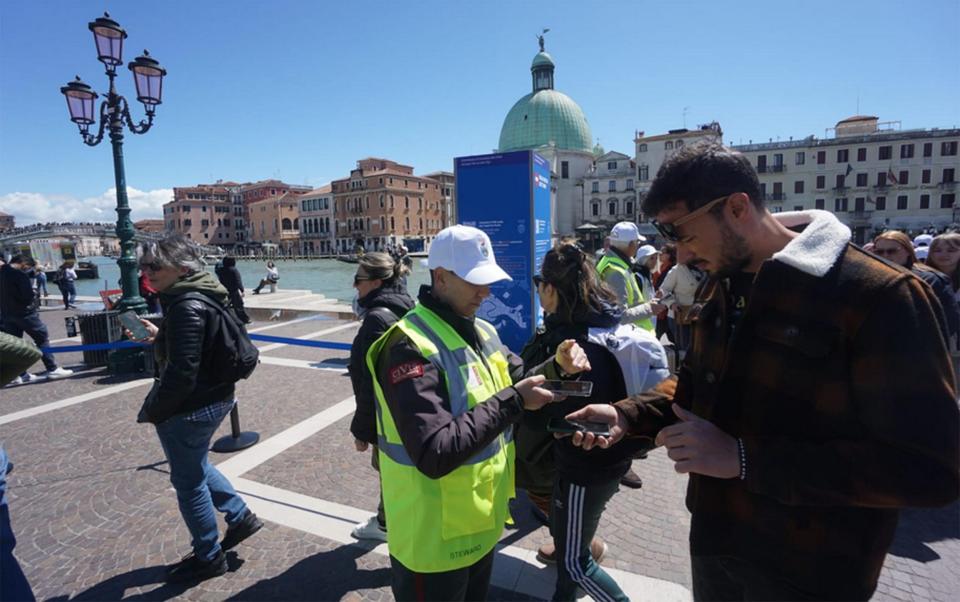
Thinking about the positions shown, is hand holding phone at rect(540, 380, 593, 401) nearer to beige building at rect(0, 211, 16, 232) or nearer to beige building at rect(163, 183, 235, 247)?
beige building at rect(163, 183, 235, 247)

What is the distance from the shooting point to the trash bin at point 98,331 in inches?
325

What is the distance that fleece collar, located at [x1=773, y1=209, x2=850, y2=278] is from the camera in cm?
124

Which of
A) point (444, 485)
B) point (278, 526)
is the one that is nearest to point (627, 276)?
point (444, 485)

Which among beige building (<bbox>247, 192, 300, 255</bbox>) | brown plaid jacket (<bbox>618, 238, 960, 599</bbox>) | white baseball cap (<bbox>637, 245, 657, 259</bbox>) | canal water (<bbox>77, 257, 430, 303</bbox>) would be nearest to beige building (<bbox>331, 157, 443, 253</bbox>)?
beige building (<bbox>247, 192, 300, 255</bbox>)

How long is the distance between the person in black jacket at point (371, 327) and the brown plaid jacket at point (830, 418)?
77.4 inches

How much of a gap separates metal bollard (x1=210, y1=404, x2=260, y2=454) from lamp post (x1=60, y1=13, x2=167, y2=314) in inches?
168

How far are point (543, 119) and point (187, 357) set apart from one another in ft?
227

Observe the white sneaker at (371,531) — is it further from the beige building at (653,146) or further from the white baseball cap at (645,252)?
the beige building at (653,146)

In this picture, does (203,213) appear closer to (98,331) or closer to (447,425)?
(98,331)

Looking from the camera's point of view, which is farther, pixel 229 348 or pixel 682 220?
pixel 229 348

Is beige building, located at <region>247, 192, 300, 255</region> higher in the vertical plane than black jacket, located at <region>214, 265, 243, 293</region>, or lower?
higher

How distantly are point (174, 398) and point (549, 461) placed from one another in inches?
84.2

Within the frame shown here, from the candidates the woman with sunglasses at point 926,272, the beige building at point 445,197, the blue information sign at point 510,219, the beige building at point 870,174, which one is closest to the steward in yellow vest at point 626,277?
the blue information sign at point 510,219

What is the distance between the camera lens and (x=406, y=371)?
5.72ft
